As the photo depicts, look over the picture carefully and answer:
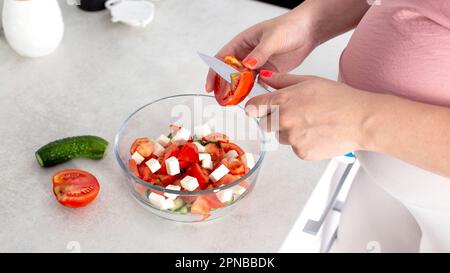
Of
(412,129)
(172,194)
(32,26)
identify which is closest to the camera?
(412,129)

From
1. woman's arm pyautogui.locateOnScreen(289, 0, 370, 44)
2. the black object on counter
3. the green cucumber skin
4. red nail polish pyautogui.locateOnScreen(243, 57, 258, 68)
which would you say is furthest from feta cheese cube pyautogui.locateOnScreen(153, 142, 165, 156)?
the black object on counter

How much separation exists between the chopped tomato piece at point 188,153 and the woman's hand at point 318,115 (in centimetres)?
17

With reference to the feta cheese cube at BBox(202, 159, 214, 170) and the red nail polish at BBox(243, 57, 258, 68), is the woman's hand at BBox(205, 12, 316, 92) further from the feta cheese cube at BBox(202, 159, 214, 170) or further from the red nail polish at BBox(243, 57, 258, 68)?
the feta cheese cube at BBox(202, 159, 214, 170)

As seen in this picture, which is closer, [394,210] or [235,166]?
[235,166]

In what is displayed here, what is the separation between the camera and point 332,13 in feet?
3.49

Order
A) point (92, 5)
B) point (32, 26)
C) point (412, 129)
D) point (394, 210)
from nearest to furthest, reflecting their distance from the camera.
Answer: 1. point (412, 129)
2. point (394, 210)
3. point (32, 26)
4. point (92, 5)

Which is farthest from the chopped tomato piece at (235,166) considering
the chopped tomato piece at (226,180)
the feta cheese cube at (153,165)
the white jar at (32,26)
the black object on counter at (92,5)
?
the black object on counter at (92,5)

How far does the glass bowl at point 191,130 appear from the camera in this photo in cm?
95

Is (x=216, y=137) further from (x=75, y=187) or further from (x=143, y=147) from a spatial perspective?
(x=75, y=187)

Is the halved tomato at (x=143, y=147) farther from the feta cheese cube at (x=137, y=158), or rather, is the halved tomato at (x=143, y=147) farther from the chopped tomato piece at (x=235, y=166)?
the chopped tomato piece at (x=235, y=166)

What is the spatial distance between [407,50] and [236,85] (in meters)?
0.28

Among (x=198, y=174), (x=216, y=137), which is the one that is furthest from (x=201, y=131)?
(x=198, y=174)

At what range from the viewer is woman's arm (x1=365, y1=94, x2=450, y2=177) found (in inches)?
30.0
